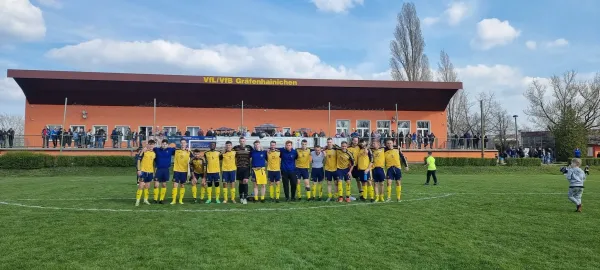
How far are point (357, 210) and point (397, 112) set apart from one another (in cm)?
2889

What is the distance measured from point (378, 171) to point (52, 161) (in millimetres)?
25194

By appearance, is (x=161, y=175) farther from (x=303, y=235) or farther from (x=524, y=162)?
(x=524, y=162)

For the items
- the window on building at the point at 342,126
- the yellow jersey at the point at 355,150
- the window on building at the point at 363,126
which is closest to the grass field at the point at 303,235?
the yellow jersey at the point at 355,150

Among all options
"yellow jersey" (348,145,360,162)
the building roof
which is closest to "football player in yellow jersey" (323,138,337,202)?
"yellow jersey" (348,145,360,162)

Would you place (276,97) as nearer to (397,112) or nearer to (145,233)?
(397,112)

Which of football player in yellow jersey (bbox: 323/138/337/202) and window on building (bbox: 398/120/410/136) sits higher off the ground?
window on building (bbox: 398/120/410/136)

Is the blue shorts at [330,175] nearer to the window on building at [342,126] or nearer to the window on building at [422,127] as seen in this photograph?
the window on building at [342,126]

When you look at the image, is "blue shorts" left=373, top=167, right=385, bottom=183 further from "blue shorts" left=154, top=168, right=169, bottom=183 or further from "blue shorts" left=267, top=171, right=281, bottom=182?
"blue shorts" left=154, top=168, right=169, bottom=183

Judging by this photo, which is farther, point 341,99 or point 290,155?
point 341,99

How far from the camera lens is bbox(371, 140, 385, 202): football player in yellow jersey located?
1245 centimetres

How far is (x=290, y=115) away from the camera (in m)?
37.3

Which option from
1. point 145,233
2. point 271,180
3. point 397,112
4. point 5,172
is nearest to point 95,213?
point 145,233

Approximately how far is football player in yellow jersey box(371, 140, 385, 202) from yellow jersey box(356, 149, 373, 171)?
16 centimetres

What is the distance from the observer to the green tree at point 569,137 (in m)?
42.7
